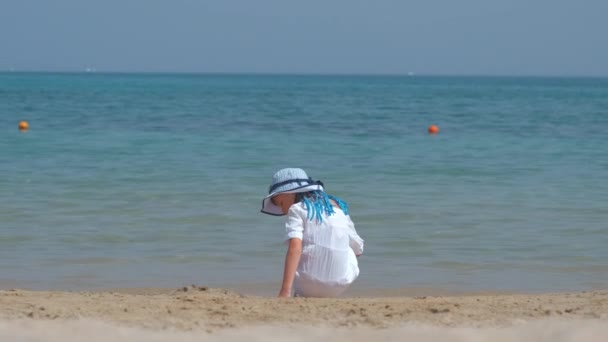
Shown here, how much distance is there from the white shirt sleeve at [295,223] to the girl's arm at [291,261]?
0.03 meters

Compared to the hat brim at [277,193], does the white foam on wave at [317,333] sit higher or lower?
lower

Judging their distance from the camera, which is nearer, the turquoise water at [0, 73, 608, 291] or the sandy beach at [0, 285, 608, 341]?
the sandy beach at [0, 285, 608, 341]

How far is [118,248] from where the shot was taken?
8.32m

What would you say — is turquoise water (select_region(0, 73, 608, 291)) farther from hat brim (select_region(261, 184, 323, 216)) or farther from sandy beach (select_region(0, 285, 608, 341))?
sandy beach (select_region(0, 285, 608, 341))

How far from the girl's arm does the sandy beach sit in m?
0.18

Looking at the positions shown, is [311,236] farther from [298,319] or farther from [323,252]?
[298,319]

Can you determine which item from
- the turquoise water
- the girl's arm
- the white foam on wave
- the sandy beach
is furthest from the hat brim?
the turquoise water

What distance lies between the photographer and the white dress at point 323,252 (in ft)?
16.7

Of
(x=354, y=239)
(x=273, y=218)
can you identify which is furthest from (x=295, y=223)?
(x=273, y=218)

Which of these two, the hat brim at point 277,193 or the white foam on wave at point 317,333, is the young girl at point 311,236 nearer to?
the hat brim at point 277,193

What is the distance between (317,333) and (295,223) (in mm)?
1102

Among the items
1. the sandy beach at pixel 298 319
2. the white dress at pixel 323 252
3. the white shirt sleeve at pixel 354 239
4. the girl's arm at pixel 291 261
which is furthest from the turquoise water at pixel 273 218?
the sandy beach at pixel 298 319

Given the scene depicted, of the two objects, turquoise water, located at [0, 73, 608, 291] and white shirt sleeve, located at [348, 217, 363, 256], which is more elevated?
white shirt sleeve, located at [348, 217, 363, 256]

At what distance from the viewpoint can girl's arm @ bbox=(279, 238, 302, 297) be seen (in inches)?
198
